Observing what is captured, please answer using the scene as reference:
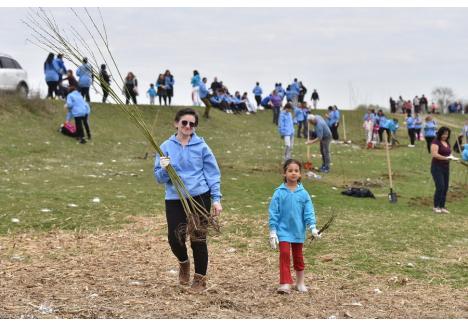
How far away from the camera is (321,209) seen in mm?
12602

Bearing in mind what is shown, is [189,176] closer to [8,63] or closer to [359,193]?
[359,193]

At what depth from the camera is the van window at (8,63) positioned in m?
24.6

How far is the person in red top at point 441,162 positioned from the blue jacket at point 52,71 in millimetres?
17133

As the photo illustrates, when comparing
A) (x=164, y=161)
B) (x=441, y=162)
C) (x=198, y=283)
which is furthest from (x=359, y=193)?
(x=164, y=161)

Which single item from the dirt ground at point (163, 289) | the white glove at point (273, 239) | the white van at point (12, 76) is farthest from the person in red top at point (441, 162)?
the white van at point (12, 76)

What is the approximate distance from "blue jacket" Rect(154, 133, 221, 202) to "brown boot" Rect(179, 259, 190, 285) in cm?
76

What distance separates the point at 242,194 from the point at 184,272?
6.96m

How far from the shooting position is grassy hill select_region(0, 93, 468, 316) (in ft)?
29.3

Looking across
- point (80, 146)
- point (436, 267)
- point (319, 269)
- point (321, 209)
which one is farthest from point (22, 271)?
point (80, 146)

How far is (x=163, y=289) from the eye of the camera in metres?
6.84

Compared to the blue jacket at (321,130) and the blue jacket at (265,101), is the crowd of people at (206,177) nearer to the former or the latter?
the blue jacket at (321,130)

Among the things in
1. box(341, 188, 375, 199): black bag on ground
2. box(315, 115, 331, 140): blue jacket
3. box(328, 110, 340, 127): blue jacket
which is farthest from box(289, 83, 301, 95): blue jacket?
box(341, 188, 375, 199): black bag on ground

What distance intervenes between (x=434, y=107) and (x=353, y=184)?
132 feet

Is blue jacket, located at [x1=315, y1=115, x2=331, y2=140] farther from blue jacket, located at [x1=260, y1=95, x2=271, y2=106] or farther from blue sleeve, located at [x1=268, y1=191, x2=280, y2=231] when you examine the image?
blue jacket, located at [x1=260, y1=95, x2=271, y2=106]
